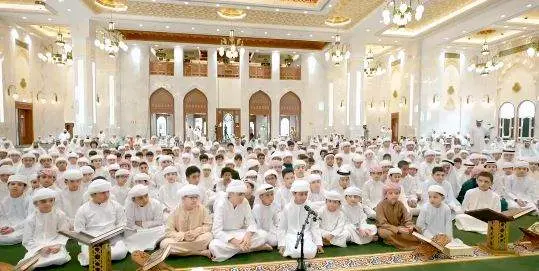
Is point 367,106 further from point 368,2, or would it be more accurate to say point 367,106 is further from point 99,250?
point 99,250

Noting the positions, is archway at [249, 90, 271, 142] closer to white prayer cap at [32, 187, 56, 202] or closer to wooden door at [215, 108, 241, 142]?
wooden door at [215, 108, 241, 142]

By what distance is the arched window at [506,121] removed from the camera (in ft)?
46.7

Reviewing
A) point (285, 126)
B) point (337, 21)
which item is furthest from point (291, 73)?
point (337, 21)

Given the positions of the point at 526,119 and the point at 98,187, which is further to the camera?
the point at 526,119

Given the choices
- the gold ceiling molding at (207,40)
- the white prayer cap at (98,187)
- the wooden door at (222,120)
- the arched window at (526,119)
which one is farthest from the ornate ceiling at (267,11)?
the white prayer cap at (98,187)

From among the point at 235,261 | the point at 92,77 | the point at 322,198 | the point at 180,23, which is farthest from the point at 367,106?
Answer: the point at 235,261

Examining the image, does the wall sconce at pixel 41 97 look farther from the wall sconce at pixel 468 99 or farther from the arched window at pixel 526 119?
the arched window at pixel 526 119

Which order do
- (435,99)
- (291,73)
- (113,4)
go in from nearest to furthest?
(113,4)
(435,99)
(291,73)

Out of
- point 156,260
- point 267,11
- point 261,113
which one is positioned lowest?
point 156,260

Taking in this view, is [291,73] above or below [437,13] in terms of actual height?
below

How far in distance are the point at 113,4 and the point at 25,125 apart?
21.7 ft

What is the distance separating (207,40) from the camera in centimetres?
1584

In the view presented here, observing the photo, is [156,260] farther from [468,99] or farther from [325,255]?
[468,99]

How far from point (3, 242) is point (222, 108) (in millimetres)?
13554
